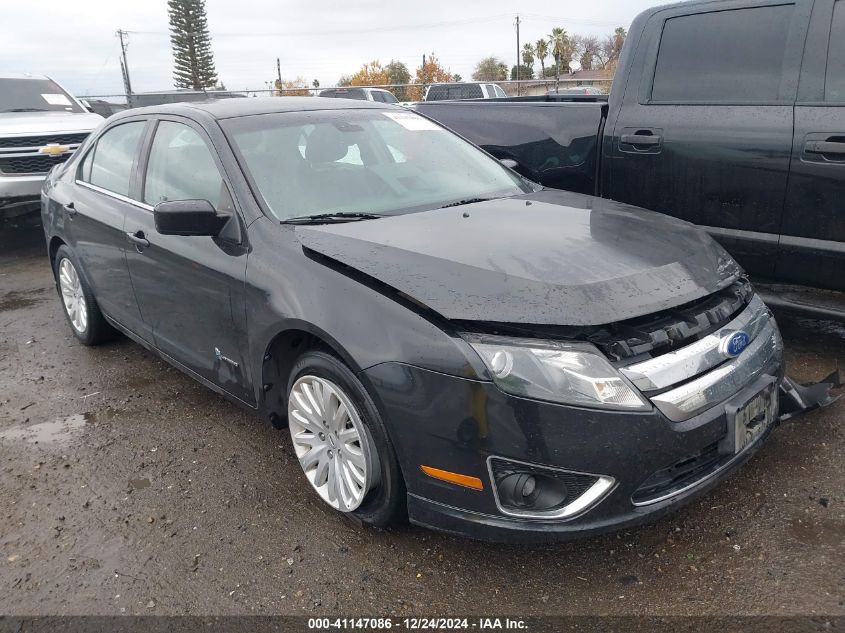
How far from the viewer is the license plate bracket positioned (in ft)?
7.55

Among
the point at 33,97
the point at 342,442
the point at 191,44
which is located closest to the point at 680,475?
the point at 342,442

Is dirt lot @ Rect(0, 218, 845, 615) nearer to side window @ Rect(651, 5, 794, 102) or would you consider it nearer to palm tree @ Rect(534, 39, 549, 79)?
side window @ Rect(651, 5, 794, 102)

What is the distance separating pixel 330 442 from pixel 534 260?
3.41 ft

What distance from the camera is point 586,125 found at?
14.3 feet

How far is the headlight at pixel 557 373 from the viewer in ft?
6.86

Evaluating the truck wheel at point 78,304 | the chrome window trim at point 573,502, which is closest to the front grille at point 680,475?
the chrome window trim at point 573,502

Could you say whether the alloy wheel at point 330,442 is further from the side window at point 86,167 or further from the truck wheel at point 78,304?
the side window at point 86,167

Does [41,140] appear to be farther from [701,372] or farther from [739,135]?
[701,372]

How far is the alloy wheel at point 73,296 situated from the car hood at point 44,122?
392 cm

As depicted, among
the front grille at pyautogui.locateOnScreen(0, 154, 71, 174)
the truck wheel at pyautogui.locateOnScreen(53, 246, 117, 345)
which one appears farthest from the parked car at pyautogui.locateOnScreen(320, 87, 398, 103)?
the truck wheel at pyautogui.locateOnScreen(53, 246, 117, 345)

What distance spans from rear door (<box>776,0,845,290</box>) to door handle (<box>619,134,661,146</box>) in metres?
0.74

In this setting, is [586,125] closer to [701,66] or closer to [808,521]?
[701,66]

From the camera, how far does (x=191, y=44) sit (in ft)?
205

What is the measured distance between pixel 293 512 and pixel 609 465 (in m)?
1.37
